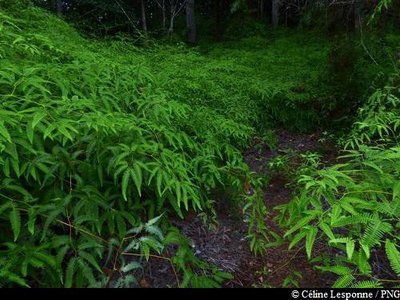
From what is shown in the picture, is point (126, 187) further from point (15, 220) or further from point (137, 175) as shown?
point (15, 220)

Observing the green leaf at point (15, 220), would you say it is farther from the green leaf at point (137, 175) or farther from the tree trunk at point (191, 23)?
the tree trunk at point (191, 23)

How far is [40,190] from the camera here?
2.95 meters

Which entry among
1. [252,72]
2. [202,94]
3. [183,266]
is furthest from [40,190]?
[252,72]

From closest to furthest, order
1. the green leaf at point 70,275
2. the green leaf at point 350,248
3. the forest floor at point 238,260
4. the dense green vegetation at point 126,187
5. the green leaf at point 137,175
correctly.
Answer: the green leaf at point 350,248
the green leaf at point 70,275
the dense green vegetation at point 126,187
the green leaf at point 137,175
the forest floor at point 238,260

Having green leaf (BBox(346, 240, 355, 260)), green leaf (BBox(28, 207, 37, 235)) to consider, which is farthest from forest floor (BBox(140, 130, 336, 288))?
green leaf (BBox(28, 207, 37, 235))

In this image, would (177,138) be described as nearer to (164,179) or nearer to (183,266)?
(164,179)

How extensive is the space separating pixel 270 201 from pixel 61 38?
169 inches

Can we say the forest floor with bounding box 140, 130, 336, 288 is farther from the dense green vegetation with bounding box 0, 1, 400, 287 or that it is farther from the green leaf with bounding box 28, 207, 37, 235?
the green leaf with bounding box 28, 207, 37, 235

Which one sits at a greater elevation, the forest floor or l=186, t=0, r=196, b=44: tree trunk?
l=186, t=0, r=196, b=44: tree trunk

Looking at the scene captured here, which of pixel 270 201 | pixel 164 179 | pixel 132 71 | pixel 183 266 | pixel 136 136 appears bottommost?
pixel 270 201

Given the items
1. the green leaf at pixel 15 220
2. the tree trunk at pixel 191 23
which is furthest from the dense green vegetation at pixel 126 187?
the tree trunk at pixel 191 23

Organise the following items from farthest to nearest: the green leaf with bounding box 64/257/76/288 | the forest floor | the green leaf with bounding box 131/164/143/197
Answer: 1. the forest floor
2. the green leaf with bounding box 131/164/143/197
3. the green leaf with bounding box 64/257/76/288

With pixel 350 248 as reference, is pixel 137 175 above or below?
above

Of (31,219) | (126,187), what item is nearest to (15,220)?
(31,219)
